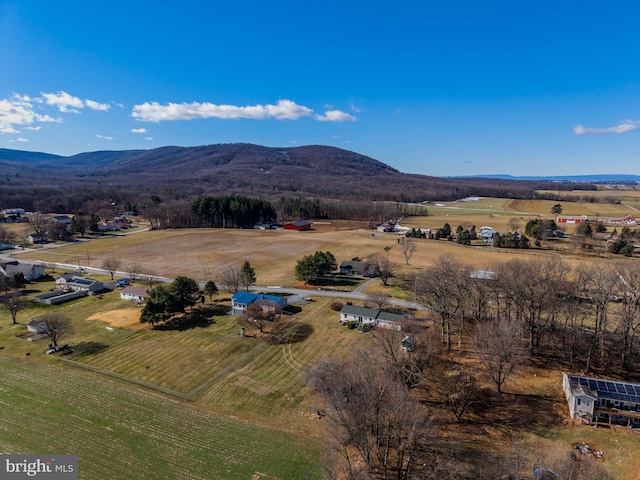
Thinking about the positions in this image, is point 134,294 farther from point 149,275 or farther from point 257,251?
point 257,251

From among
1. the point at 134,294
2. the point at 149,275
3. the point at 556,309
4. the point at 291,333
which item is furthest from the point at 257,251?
the point at 556,309

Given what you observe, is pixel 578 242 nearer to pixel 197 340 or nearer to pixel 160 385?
pixel 197 340

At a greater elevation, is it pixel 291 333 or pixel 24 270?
pixel 24 270

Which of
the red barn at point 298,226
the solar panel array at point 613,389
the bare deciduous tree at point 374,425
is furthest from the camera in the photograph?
the red barn at point 298,226

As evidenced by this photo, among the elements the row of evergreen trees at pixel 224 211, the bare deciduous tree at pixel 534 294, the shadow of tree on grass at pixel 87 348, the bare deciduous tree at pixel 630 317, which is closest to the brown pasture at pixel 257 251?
the row of evergreen trees at pixel 224 211

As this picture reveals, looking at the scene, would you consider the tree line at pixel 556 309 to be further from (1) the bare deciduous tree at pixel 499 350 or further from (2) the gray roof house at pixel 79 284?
(2) the gray roof house at pixel 79 284

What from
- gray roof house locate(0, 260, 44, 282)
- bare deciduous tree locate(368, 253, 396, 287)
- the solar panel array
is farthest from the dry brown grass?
the solar panel array

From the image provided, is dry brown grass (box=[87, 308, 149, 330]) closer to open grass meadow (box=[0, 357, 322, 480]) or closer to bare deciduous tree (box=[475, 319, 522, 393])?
open grass meadow (box=[0, 357, 322, 480])
